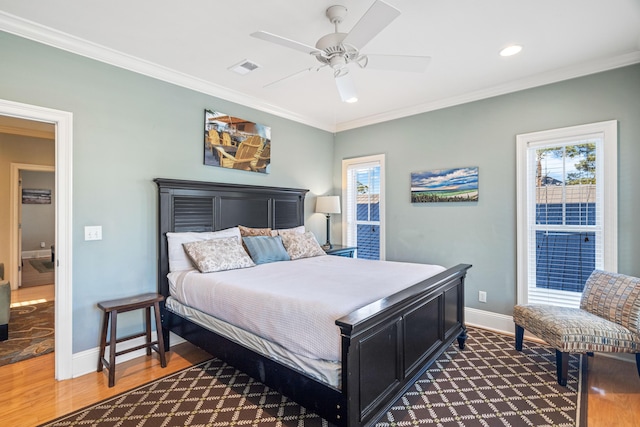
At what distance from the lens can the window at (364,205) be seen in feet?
15.2

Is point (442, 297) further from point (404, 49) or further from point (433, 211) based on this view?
point (404, 49)

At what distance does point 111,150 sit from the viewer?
281 centimetres

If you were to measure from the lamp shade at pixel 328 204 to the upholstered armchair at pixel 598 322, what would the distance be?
2.67 m

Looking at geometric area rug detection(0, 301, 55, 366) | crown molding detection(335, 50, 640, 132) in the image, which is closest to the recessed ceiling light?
crown molding detection(335, 50, 640, 132)

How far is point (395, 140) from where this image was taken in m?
4.43

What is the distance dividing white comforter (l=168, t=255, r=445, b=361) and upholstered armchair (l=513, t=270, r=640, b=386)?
0.95 meters

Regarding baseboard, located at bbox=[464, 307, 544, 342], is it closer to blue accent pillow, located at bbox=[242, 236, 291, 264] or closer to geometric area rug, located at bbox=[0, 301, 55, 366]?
blue accent pillow, located at bbox=[242, 236, 291, 264]

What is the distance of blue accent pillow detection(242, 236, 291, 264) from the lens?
3.31 meters

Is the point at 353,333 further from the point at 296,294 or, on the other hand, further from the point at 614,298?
the point at 614,298

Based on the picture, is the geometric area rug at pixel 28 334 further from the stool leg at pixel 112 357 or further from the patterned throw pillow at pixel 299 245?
the patterned throw pillow at pixel 299 245

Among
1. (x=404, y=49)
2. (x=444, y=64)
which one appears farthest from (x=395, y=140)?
(x=404, y=49)

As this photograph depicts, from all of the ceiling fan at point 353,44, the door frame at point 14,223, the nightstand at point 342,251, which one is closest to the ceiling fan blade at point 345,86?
the ceiling fan at point 353,44

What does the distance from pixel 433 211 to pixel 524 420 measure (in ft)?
8.13

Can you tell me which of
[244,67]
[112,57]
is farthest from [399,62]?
[112,57]
